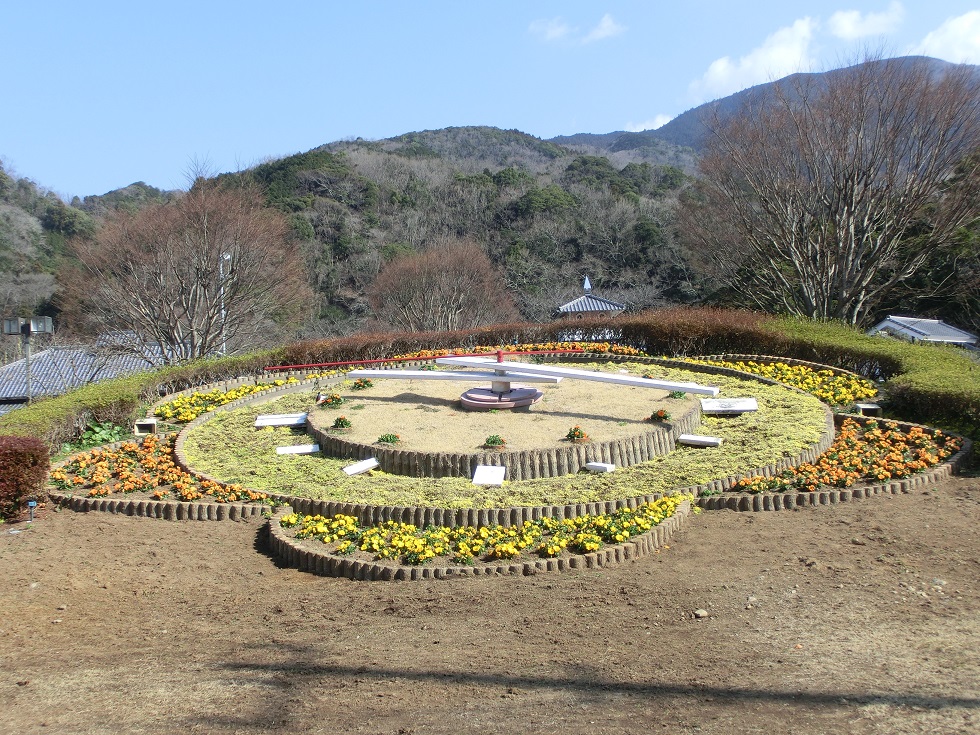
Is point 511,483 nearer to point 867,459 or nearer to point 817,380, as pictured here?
point 867,459

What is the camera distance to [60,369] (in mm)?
24469

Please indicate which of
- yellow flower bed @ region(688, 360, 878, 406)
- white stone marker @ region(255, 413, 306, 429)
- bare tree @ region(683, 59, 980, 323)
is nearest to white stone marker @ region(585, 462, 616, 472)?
white stone marker @ region(255, 413, 306, 429)

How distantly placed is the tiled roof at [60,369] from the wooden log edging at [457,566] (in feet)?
59.7

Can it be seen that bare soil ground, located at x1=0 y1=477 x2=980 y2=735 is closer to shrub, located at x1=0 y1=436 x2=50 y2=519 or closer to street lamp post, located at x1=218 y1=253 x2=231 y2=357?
shrub, located at x1=0 y1=436 x2=50 y2=519

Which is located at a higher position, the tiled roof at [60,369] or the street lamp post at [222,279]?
the street lamp post at [222,279]

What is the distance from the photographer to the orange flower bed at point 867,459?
29.3 feet

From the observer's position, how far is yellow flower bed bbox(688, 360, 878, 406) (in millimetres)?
12773

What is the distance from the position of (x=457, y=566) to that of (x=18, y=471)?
5.23 metres

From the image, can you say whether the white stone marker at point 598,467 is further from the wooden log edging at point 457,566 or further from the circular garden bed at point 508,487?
the wooden log edging at point 457,566

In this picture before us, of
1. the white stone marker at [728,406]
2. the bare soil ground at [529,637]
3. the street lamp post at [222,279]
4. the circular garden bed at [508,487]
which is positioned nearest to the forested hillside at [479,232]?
the street lamp post at [222,279]

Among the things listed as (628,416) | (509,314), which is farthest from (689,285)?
(628,416)

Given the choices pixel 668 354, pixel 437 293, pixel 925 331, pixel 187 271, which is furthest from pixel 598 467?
pixel 437 293

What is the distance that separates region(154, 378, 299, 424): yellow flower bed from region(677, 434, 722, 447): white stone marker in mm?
7585

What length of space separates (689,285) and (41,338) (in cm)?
2905
